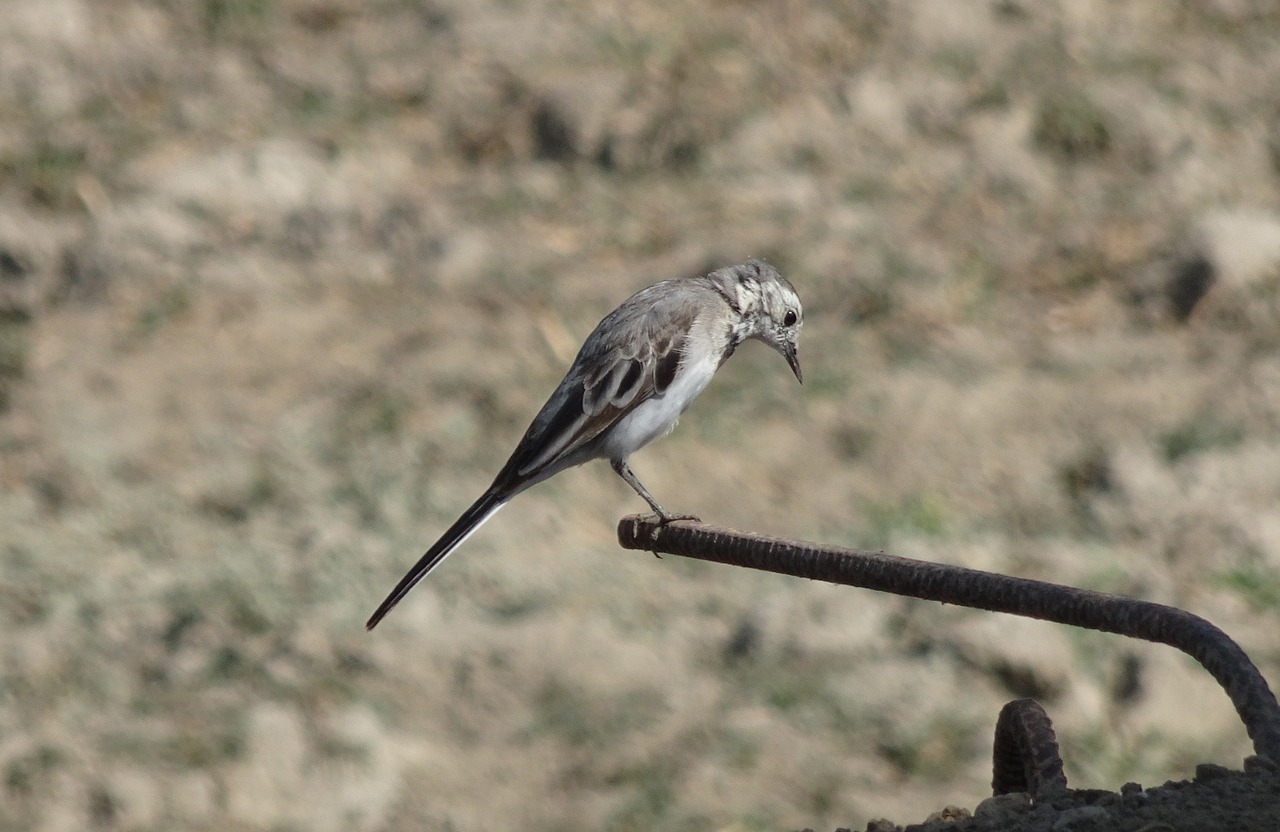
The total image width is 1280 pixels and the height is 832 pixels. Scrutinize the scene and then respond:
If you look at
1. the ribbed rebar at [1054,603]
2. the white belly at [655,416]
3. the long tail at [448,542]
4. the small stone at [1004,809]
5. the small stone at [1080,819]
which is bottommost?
the small stone at [1080,819]

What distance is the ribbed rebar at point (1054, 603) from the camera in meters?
3.13

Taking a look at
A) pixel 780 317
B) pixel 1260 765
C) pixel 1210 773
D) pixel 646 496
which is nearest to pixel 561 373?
pixel 780 317

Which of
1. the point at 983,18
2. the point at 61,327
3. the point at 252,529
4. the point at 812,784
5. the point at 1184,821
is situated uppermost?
the point at 983,18

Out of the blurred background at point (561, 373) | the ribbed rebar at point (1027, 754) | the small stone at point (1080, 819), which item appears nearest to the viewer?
the small stone at point (1080, 819)

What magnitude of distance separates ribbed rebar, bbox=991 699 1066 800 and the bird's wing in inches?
84.6

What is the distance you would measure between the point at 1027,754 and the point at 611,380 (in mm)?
2530

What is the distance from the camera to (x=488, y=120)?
9.61 m

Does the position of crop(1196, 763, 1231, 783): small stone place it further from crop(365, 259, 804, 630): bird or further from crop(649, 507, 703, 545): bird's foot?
crop(365, 259, 804, 630): bird

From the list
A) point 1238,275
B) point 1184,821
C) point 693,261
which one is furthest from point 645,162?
point 1184,821

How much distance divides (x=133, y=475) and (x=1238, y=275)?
5.27 m

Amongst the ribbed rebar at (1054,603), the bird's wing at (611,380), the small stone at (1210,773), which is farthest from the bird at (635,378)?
the small stone at (1210,773)

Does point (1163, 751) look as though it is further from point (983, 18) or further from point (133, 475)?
point (983, 18)

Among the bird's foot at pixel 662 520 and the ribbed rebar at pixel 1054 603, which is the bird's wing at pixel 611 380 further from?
the ribbed rebar at pixel 1054 603

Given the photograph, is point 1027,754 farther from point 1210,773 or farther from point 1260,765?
point 1260,765
